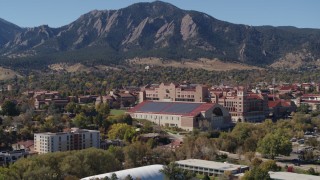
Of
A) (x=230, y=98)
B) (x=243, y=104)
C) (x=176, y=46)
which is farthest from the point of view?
(x=176, y=46)

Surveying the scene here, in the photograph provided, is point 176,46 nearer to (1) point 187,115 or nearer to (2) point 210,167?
(1) point 187,115

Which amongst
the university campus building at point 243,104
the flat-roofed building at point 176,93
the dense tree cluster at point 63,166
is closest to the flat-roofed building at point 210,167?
the dense tree cluster at point 63,166

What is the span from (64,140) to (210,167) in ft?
44.2

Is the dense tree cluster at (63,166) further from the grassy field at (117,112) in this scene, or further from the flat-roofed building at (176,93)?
the flat-roofed building at (176,93)

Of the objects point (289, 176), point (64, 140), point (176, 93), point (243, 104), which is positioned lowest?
point (289, 176)

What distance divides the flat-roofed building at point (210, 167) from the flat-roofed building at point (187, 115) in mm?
21389

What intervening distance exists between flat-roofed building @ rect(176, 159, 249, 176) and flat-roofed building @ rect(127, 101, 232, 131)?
21.4 m

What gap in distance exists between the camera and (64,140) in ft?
147

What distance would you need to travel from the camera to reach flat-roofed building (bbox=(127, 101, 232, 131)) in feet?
202

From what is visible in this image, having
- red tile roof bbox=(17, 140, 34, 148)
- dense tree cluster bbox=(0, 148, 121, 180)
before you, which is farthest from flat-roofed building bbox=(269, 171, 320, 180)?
red tile roof bbox=(17, 140, 34, 148)

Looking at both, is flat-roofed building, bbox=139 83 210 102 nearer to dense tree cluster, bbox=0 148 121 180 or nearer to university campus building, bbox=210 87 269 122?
university campus building, bbox=210 87 269 122

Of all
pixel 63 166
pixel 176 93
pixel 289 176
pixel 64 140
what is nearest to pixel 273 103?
pixel 176 93

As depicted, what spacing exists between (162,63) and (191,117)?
90.6 metres

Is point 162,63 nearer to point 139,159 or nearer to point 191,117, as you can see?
point 191,117
